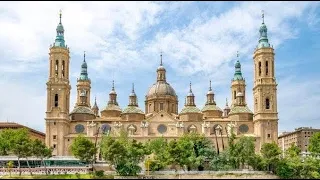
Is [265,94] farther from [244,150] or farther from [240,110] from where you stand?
[244,150]

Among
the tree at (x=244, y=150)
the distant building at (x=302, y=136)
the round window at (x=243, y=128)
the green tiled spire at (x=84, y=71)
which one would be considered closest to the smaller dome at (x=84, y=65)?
the green tiled spire at (x=84, y=71)

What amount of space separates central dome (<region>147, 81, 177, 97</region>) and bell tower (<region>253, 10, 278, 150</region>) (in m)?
19.5

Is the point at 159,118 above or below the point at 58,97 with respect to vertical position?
below

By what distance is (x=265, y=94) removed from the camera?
118 m

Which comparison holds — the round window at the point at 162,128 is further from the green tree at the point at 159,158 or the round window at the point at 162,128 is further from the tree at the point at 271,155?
the tree at the point at 271,155

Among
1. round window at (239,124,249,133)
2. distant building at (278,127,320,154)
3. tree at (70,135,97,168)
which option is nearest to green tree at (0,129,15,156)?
tree at (70,135,97,168)

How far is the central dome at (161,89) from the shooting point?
12850 centimetres

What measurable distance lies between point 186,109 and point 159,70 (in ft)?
46.9

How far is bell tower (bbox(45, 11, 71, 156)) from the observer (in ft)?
379

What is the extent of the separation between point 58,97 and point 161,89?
2429 cm

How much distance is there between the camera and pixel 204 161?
322 ft

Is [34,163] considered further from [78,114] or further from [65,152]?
[78,114]

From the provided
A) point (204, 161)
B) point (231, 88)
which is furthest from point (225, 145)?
point (231, 88)

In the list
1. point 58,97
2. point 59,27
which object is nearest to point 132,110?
point 58,97
